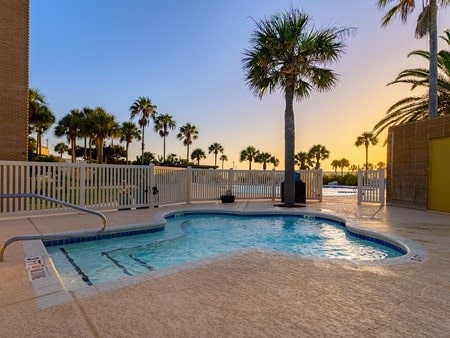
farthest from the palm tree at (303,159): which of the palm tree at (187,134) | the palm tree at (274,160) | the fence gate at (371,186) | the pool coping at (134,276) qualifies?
the pool coping at (134,276)

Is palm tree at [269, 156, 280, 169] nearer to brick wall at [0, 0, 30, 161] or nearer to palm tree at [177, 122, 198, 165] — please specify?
palm tree at [177, 122, 198, 165]

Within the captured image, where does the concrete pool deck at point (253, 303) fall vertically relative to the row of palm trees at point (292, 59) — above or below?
below

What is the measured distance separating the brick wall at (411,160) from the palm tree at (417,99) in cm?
422

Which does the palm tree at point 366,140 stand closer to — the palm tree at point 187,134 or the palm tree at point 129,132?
the palm tree at point 187,134

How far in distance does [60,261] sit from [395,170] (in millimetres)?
10866

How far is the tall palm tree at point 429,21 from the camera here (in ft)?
39.3

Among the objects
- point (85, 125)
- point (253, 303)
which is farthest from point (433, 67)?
point (85, 125)

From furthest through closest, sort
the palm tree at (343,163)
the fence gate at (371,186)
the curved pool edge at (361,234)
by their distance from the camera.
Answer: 1. the palm tree at (343,163)
2. the fence gate at (371,186)
3. the curved pool edge at (361,234)

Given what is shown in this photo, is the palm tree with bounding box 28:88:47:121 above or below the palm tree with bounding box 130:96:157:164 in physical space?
below

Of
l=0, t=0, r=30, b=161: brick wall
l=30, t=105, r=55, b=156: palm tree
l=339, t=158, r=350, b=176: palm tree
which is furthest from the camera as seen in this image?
l=339, t=158, r=350, b=176: palm tree

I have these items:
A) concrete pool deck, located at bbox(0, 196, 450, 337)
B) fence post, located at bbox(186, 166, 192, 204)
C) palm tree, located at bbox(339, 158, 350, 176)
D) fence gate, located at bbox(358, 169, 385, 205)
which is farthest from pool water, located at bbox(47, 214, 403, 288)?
palm tree, located at bbox(339, 158, 350, 176)

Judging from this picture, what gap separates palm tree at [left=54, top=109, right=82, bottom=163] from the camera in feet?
113

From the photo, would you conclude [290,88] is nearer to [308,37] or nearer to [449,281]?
[308,37]

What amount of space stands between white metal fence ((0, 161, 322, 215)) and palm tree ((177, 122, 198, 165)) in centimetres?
3474
